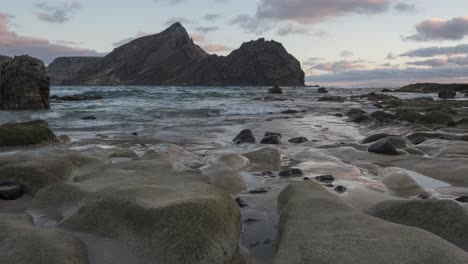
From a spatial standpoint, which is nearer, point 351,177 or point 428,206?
point 428,206

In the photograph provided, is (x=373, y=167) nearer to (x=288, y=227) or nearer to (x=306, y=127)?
(x=288, y=227)

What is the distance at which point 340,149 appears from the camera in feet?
21.4

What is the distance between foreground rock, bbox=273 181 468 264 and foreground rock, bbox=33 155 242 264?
0.40m

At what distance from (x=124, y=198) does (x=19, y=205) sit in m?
1.40

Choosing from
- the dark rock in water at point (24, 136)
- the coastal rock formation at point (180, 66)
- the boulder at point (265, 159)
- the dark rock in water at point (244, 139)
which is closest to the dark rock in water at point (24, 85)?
the dark rock in water at point (24, 136)

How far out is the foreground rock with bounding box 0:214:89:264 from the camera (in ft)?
6.77

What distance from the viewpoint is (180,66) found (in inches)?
5758

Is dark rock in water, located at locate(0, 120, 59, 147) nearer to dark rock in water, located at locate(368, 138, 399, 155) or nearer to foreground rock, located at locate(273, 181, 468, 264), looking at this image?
foreground rock, located at locate(273, 181, 468, 264)

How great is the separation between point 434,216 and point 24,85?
21271 mm

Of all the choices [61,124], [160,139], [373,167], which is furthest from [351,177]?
[61,124]

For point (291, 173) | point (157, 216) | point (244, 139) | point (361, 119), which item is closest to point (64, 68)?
point (361, 119)

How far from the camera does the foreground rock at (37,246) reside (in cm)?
206

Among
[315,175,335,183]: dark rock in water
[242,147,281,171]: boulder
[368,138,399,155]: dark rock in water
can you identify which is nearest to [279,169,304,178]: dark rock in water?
[315,175,335,183]: dark rock in water

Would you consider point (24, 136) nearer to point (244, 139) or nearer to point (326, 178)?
point (244, 139)
